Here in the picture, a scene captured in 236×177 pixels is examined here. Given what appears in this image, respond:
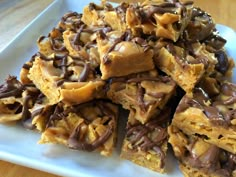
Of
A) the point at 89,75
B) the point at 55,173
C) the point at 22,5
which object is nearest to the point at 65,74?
the point at 89,75

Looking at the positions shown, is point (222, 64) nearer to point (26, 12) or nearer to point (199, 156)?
point (199, 156)

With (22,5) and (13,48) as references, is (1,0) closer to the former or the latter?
(22,5)

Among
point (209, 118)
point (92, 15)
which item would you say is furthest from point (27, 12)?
point (209, 118)

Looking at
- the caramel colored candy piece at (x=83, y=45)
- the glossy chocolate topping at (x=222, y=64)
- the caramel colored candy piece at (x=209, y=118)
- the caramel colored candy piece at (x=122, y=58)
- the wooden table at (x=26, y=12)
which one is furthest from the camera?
the wooden table at (x=26, y=12)

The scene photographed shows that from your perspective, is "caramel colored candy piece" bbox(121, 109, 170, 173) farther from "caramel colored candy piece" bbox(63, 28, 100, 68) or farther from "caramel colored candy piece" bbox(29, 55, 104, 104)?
"caramel colored candy piece" bbox(63, 28, 100, 68)


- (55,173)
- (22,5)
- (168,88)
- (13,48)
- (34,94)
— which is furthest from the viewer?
(22,5)

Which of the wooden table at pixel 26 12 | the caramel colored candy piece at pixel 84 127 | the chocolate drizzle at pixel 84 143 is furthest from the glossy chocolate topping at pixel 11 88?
the wooden table at pixel 26 12

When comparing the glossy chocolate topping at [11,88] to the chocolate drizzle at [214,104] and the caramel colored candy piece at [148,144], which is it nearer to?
the caramel colored candy piece at [148,144]
